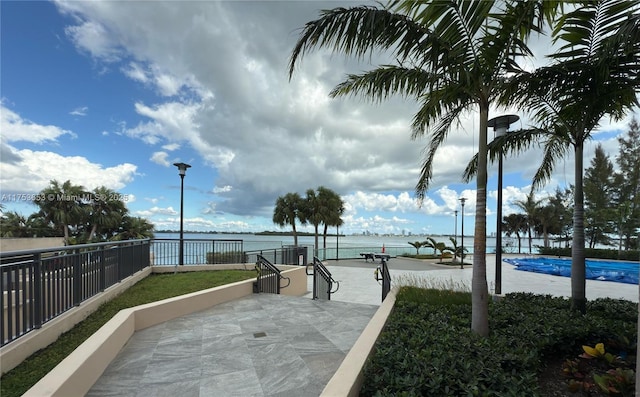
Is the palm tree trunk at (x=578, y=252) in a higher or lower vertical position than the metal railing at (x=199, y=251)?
higher

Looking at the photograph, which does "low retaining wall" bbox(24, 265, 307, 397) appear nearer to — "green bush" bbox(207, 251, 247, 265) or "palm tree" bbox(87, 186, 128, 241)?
"green bush" bbox(207, 251, 247, 265)

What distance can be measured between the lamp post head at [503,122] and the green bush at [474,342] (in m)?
3.60

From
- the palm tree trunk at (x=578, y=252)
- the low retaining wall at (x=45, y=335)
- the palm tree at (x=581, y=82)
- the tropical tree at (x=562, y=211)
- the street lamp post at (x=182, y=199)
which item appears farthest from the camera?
the tropical tree at (x=562, y=211)

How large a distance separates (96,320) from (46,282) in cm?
116

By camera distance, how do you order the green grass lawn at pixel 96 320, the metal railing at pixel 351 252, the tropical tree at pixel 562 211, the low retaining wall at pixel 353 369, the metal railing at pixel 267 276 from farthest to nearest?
the tropical tree at pixel 562 211, the metal railing at pixel 351 252, the metal railing at pixel 267 276, the green grass lawn at pixel 96 320, the low retaining wall at pixel 353 369

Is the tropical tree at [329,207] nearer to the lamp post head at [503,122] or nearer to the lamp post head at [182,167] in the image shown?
the lamp post head at [182,167]

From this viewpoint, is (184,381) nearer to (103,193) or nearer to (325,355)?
(325,355)

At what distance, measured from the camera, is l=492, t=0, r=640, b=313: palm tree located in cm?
410

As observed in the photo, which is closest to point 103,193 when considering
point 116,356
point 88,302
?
point 88,302

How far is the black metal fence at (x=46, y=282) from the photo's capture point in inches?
129

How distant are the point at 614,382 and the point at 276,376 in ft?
10.00

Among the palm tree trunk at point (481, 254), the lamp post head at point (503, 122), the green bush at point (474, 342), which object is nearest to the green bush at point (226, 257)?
the green bush at point (474, 342)

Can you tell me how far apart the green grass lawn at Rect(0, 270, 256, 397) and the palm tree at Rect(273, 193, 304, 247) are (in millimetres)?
16935

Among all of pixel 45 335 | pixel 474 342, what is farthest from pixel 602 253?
pixel 45 335
